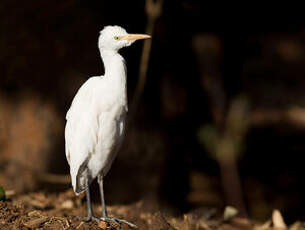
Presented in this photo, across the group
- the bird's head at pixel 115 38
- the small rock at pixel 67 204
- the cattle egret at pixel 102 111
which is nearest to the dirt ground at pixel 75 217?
the small rock at pixel 67 204

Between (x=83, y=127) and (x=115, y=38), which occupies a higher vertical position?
(x=115, y=38)

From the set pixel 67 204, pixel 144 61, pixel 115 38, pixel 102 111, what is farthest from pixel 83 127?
pixel 144 61

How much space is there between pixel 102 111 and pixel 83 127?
123mm

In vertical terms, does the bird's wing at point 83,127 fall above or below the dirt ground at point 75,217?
above

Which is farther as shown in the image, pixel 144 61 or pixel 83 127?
pixel 144 61

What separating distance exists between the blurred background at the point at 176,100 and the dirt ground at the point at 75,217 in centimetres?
22

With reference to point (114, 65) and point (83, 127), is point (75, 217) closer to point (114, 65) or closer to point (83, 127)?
point (83, 127)

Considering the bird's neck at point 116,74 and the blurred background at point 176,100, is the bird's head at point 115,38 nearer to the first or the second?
the bird's neck at point 116,74

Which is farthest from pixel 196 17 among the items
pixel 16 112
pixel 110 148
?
pixel 110 148

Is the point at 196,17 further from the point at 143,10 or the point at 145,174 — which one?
the point at 145,174

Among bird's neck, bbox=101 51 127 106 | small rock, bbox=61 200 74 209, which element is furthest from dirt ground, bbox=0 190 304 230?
bird's neck, bbox=101 51 127 106

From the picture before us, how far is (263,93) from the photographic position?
20.1ft

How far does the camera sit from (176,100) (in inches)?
184

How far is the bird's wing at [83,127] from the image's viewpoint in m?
2.36
